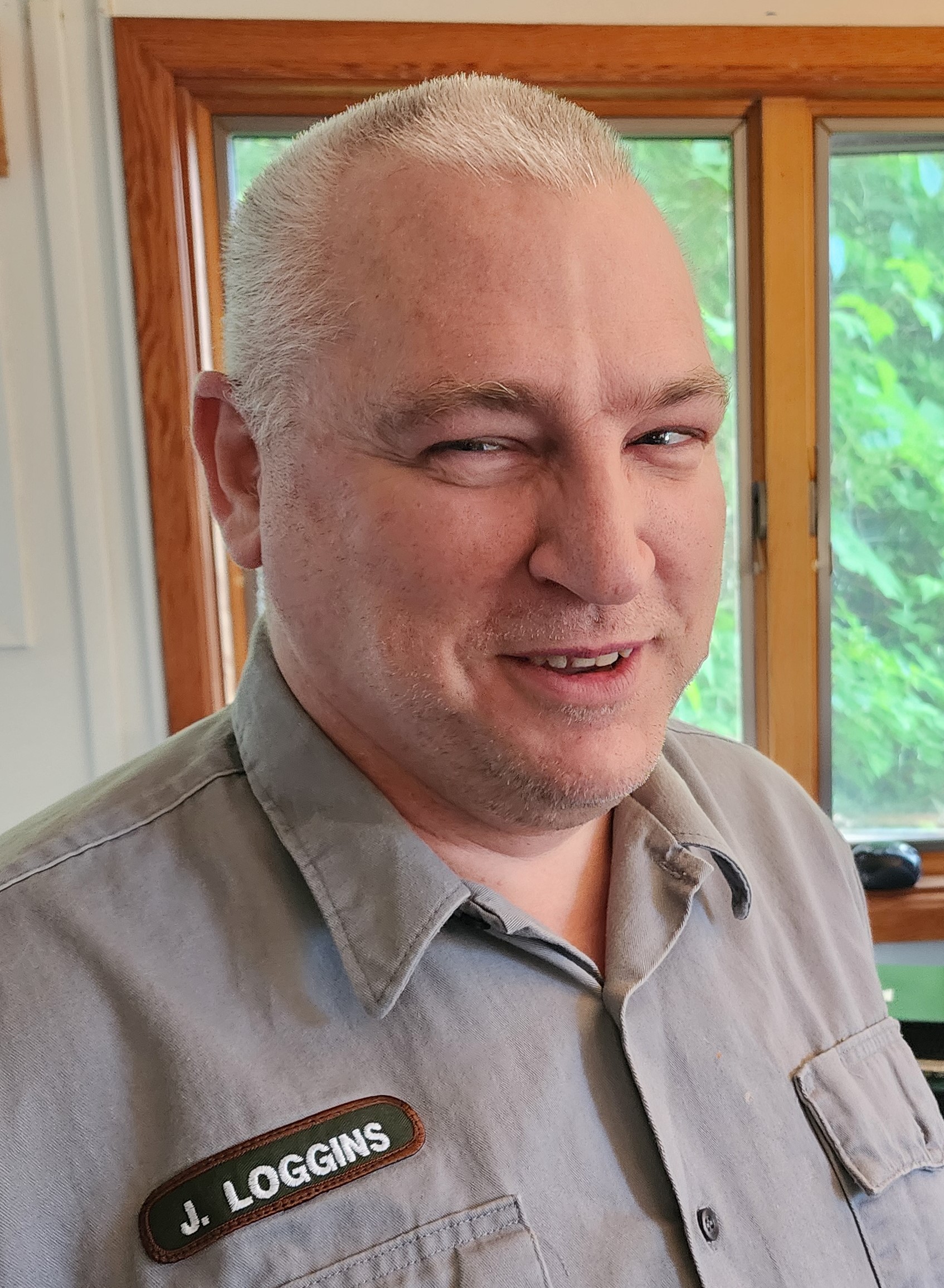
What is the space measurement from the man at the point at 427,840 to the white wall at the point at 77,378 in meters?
0.97

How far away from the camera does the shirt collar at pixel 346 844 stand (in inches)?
28.9

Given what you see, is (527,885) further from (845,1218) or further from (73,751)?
(73,751)

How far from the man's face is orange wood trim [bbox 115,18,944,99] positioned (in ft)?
3.74

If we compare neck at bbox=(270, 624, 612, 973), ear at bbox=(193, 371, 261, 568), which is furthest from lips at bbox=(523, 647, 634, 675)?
ear at bbox=(193, 371, 261, 568)

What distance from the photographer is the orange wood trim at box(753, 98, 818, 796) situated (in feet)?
6.20

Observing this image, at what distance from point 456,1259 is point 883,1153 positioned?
40 cm

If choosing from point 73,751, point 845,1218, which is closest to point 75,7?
point 73,751

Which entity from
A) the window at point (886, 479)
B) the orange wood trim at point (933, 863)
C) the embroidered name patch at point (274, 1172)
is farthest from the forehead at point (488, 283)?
the orange wood trim at point (933, 863)

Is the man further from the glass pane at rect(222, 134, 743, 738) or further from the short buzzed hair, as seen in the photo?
the glass pane at rect(222, 134, 743, 738)

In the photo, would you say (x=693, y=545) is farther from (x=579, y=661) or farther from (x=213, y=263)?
(x=213, y=263)

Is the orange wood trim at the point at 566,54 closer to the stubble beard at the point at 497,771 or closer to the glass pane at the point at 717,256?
the glass pane at the point at 717,256

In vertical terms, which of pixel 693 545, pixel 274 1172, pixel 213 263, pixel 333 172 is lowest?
pixel 274 1172

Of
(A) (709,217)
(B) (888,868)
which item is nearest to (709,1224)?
(B) (888,868)

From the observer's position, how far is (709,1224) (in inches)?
29.8
